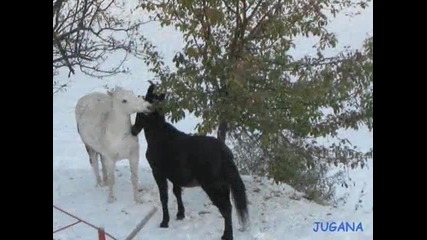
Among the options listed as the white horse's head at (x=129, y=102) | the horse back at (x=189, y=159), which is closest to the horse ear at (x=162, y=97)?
the white horse's head at (x=129, y=102)

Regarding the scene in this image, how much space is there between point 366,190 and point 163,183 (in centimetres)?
137

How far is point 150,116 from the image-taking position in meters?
3.54

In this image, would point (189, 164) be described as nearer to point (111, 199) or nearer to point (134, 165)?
point (134, 165)

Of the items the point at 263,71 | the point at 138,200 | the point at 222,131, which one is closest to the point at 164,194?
the point at 138,200

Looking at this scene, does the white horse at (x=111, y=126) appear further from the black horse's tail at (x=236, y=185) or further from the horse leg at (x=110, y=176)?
the black horse's tail at (x=236, y=185)

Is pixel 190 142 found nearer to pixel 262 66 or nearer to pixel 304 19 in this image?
pixel 262 66

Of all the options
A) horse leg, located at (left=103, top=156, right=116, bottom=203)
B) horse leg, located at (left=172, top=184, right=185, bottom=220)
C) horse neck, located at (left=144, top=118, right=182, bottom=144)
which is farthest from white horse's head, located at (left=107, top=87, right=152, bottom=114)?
horse leg, located at (left=172, top=184, right=185, bottom=220)

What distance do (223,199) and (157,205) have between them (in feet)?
1.81

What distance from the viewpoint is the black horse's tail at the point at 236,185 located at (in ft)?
10.7

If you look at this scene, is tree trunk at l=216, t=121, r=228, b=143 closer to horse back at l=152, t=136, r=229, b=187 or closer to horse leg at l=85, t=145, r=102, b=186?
horse back at l=152, t=136, r=229, b=187

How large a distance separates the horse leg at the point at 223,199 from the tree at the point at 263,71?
1.77ft
